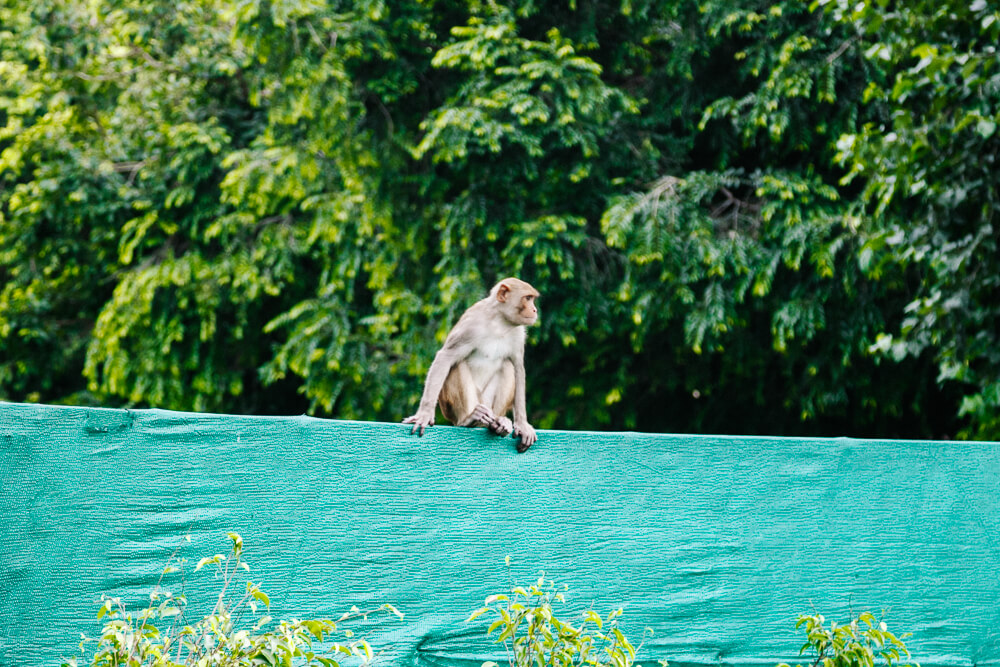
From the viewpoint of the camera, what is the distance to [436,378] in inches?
154

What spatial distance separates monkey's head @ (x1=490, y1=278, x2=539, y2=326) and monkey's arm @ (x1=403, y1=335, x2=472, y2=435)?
26 cm

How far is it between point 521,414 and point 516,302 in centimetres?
82

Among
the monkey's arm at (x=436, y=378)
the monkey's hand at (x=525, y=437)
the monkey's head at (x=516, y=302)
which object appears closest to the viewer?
the monkey's hand at (x=525, y=437)

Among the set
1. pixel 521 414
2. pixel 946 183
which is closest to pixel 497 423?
pixel 521 414

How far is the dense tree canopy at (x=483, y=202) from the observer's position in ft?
23.9

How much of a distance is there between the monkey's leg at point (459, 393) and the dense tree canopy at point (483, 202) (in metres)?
2.57

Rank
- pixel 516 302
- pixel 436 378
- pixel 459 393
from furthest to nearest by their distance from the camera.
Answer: pixel 516 302 < pixel 459 393 < pixel 436 378

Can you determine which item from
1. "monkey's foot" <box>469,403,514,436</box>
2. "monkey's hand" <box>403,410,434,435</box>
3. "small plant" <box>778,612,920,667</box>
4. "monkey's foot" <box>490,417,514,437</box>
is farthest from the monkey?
"small plant" <box>778,612,920,667</box>

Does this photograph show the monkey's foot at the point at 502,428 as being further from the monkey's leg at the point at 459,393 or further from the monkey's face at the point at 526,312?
the monkey's face at the point at 526,312

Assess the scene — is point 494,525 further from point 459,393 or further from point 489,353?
Result: point 489,353

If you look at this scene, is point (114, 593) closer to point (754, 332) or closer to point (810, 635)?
point (810, 635)

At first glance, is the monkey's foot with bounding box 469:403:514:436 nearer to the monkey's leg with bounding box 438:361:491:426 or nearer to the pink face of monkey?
the monkey's leg with bounding box 438:361:491:426

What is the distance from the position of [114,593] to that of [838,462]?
2.20 meters

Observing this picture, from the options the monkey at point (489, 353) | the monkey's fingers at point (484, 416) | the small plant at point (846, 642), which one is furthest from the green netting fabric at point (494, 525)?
the monkey at point (489, 353)
